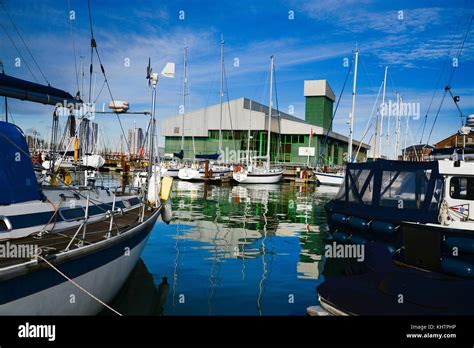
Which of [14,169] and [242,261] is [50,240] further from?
[242,261]

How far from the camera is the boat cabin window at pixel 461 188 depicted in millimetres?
13547

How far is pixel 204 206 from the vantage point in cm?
2725

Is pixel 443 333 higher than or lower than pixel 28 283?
lower

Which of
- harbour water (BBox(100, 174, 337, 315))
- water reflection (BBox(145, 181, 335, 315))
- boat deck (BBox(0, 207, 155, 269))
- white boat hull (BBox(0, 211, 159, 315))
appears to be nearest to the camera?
white boat hull (BBox(0, 211, 159, 315))

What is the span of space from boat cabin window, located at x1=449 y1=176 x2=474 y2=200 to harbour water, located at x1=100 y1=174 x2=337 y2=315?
498cm

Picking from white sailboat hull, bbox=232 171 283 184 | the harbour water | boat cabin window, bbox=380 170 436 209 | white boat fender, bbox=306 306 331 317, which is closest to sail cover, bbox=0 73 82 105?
the harbour water

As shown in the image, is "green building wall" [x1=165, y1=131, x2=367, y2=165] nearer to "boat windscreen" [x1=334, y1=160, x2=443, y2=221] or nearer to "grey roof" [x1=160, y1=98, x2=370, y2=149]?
"grey roof" [x1=160, y1=98, x2=370, y2=149]

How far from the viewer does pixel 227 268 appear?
38.9 feet

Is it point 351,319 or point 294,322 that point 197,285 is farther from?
point 351,319

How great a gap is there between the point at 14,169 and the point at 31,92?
227 centimetres

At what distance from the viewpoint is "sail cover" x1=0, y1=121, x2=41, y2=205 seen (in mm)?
7773

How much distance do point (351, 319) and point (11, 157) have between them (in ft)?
23.1

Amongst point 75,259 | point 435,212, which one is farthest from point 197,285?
point 435,212

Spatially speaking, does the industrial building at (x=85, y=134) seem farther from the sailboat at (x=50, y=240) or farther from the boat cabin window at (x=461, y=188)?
the boat cabin window at (x=461, y=188)
